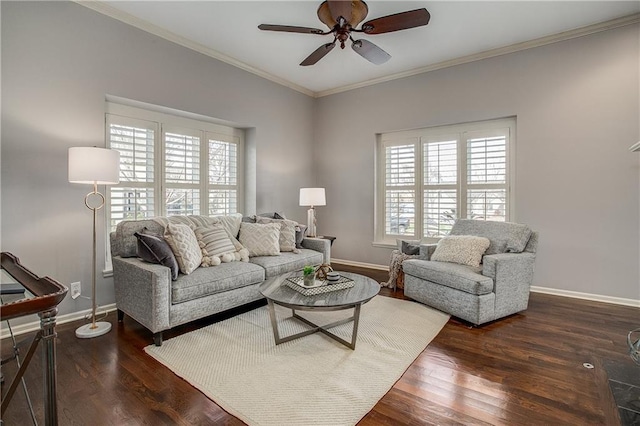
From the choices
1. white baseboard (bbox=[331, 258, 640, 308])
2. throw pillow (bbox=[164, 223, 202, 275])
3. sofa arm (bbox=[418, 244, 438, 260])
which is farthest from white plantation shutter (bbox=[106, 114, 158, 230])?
white baseboard (bbox=[331, 258, 640, 308])

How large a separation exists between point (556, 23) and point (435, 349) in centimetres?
362

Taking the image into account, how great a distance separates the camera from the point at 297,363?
2.19 meters

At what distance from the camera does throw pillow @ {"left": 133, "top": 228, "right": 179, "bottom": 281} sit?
101 inches

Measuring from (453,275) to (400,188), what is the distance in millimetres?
2223

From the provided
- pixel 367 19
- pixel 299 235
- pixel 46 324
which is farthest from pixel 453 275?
pixel 46 324

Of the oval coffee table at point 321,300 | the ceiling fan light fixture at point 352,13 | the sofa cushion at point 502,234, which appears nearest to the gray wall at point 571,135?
the sofa cushion at point 502,234

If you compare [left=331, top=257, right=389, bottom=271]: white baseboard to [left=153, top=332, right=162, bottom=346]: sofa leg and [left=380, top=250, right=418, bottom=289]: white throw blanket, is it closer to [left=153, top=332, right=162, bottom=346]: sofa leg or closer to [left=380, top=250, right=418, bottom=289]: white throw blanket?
[left=380, top=250, right=418, bottom=289]: white throw blanket

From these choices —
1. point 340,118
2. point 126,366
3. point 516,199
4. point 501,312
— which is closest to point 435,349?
point 501,312

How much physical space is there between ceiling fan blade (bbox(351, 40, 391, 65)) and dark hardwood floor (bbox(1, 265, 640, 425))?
8.69 feet

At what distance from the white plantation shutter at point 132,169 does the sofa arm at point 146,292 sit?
96 centimetres

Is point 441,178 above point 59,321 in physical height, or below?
above

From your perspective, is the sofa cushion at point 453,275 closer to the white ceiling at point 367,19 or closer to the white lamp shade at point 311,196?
the white lamp shade at point 311,196

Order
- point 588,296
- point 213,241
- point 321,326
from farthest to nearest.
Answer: point 588,296 → point 213,241 → point 321,326

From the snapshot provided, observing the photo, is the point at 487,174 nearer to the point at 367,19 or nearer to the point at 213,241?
the point at 367,19
